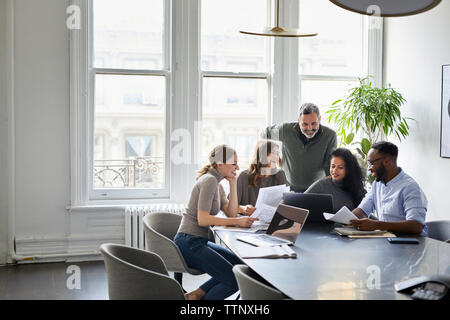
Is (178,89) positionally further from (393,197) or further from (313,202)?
(393,197)

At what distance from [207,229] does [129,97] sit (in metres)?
2.61

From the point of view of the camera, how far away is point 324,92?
6.16 metres

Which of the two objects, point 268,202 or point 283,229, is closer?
point 283,229

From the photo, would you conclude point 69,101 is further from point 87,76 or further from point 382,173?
point 382,173

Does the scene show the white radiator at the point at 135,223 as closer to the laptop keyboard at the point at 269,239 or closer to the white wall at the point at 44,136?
the white wall at the point at 44,136

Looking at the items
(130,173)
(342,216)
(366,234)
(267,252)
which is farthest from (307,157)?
(267,252)

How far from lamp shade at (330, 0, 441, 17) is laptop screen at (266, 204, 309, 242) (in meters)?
1.23

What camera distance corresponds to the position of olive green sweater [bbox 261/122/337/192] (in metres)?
4.90

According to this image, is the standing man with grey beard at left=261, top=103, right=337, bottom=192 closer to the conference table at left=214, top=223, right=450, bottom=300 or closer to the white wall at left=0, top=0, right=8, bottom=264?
the conference table at left=214, top=223, right=450, bottom=300

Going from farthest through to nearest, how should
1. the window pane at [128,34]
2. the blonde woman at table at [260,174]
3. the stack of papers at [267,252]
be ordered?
the window pane at [128,34] → the blonde woman at table at [260,174] → the stack of papers at [267,252]

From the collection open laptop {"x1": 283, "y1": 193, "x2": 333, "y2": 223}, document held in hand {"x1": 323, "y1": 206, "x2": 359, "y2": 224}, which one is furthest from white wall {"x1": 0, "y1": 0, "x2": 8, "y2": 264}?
document held in hand {"x1": 323, "y1": 206, "x2": 359, "y2": 224}

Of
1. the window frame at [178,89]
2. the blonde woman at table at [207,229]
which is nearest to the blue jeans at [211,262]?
the blonde woman at table at [207,229]

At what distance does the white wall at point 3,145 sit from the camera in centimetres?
527

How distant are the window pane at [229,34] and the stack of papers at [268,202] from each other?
261cm
